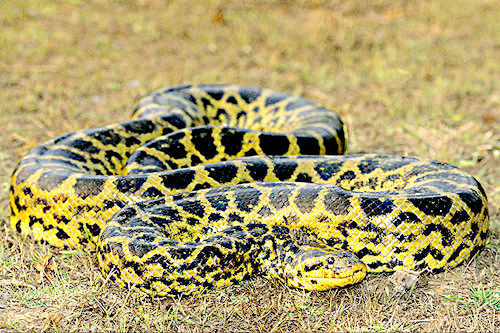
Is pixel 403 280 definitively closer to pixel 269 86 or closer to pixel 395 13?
pixel 269 86

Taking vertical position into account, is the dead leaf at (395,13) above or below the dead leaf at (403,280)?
above

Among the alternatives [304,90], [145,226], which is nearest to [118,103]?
[304,90]

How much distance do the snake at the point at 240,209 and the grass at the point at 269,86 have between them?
249mm

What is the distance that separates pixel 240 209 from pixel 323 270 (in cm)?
125

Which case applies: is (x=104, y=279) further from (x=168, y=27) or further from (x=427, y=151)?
(x=168, y=27)

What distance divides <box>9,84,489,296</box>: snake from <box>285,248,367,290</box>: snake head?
12mm

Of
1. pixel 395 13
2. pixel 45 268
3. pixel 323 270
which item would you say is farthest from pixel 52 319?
pixel 395 13

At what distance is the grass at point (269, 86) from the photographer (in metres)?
5.43

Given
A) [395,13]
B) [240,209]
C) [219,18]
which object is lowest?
[240,209]

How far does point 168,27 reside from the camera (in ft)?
48.1

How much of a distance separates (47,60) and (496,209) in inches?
391

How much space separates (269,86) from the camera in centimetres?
1209

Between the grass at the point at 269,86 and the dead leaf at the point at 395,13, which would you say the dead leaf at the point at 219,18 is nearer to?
the grass at the point at 269,86

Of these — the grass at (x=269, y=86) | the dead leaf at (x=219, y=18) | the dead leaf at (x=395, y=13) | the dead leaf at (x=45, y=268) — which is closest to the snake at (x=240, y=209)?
the grass at (x=269, y=86)
